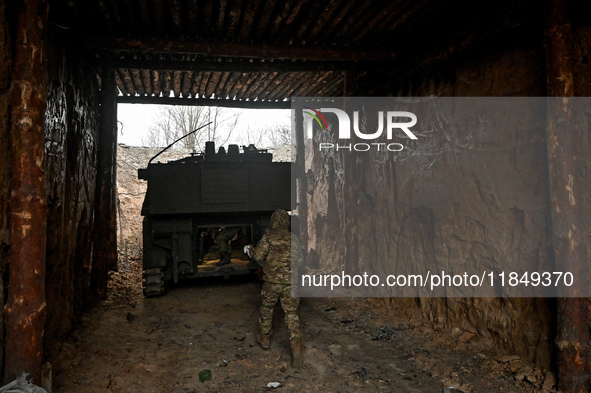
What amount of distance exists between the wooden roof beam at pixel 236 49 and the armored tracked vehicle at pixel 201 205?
7.37 ft

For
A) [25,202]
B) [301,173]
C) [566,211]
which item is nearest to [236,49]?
[25,202]

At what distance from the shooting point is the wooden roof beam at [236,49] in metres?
5.02

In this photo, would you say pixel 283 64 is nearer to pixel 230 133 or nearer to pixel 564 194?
pixel 564 194

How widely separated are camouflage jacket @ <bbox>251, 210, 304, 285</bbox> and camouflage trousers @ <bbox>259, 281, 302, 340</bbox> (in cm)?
8

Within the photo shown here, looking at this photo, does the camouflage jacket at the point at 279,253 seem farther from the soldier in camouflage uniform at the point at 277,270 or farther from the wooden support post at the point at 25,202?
the wooden support post at the point at 25,202

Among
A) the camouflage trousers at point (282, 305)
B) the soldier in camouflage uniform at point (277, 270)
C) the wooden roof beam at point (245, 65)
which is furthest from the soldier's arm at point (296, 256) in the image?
the wooden roof beam at point (245, 65)

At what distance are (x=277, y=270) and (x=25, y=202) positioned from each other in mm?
2517

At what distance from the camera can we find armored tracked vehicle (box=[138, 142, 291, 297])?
692 cm

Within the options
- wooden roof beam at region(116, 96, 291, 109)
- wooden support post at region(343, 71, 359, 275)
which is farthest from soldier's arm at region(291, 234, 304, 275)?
wooden roof beam at region(116, 96, 291, 109)

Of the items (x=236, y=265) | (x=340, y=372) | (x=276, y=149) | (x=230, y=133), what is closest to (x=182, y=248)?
(x=236, y=265)

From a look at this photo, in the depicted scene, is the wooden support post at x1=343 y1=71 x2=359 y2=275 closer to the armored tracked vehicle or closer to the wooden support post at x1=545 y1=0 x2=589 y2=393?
the armored tracked vehicle

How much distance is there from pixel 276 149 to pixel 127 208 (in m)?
7.61

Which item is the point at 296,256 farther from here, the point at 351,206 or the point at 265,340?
the point at 351,206

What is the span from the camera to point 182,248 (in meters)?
7.05
